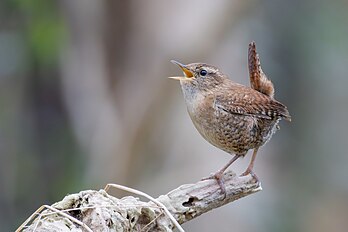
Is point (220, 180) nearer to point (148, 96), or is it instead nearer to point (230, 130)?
point (230, 130)

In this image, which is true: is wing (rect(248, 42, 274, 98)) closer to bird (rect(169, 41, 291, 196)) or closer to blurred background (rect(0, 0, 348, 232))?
bird (rect(169, 41, 291, 196))

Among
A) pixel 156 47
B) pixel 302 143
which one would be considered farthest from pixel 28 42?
pixel 302 143

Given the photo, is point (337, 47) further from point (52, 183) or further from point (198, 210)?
point (198, 210)

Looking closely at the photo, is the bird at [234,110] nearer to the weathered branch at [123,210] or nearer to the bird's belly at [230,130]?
the bird's belly at [230,130]

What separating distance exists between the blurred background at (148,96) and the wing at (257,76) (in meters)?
3.69

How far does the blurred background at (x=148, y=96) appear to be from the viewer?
8.32 meters

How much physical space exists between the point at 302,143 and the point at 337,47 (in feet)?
5.12

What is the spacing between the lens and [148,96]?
832 cm

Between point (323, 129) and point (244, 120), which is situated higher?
point (244, 120)

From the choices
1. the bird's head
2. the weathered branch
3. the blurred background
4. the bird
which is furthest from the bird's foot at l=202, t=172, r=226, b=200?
the blurred background

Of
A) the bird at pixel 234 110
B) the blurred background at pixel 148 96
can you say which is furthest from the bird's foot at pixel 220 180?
the blurred background at pixel 148 96

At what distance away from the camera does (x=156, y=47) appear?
8359 mm

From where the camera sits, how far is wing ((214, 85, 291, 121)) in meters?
3.81

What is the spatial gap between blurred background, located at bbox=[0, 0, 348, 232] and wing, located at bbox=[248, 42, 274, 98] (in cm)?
369
